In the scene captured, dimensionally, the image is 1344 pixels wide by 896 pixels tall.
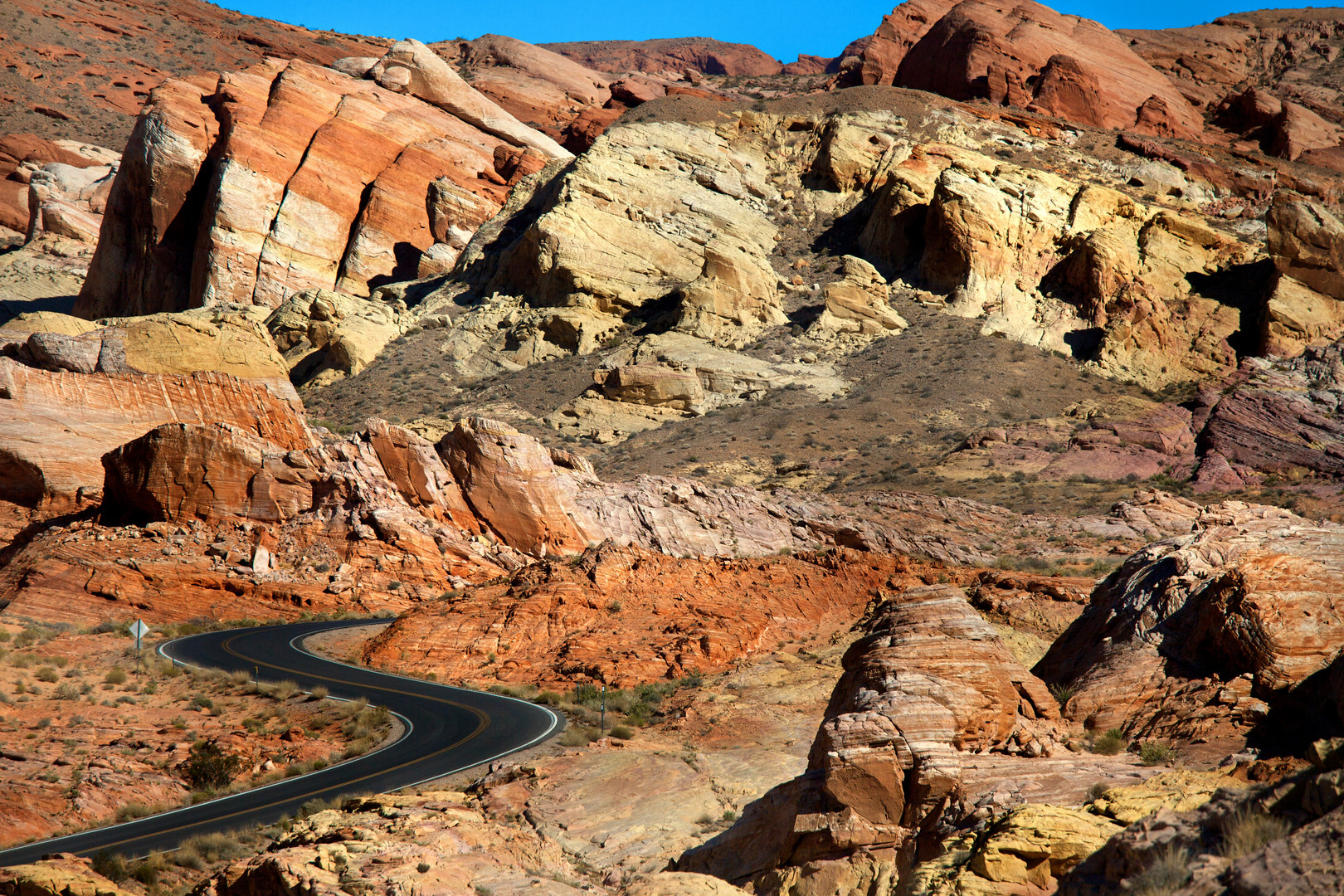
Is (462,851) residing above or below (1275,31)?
below

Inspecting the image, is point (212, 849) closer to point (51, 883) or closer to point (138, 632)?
point (51, 883)

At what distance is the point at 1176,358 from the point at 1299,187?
2233 centimetres

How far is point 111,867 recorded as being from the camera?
12156mm

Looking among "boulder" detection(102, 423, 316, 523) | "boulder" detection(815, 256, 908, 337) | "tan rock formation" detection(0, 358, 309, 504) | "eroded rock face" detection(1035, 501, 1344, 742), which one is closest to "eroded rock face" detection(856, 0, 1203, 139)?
"boulder" detection(815, 256, 908, 337)

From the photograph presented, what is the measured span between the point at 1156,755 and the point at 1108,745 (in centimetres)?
90

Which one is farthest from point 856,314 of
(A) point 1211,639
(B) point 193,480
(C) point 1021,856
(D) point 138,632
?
(C) point 1021,856

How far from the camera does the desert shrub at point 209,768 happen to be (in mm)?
16422

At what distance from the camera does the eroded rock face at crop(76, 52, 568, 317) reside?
201ft

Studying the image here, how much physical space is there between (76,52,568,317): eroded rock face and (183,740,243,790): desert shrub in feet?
161

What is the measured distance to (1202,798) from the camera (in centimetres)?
745

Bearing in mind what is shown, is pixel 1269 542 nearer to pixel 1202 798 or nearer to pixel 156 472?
pixel 1202 798

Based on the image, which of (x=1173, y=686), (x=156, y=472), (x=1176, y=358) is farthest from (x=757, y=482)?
(x=1173, y=686)

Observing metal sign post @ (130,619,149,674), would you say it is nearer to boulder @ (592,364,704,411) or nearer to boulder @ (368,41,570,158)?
boulder @ (592,364,704,411)

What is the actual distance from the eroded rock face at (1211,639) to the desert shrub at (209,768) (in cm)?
1379
